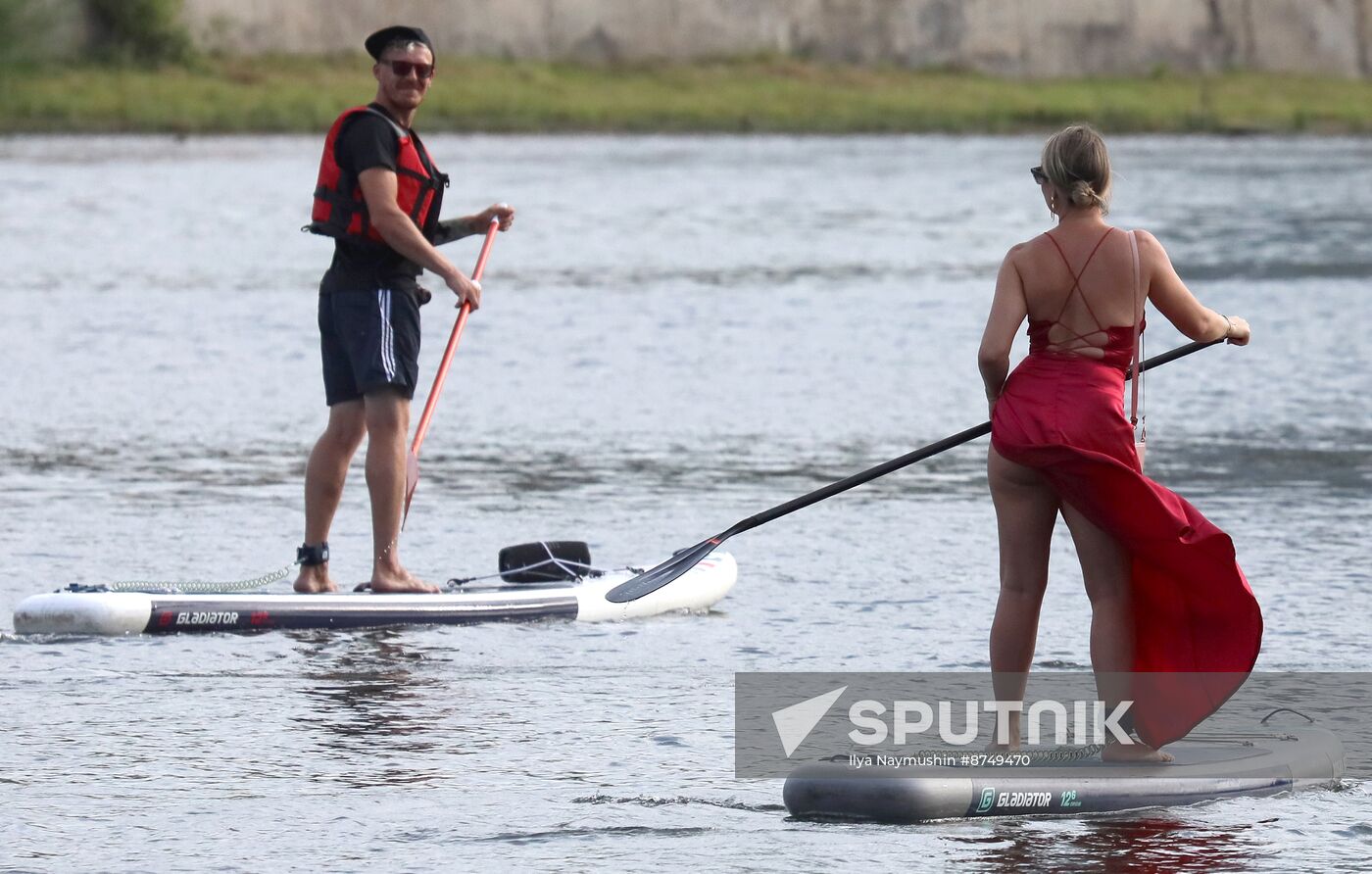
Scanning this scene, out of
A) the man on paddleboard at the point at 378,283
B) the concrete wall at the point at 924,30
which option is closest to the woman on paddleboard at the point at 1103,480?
the man on paddleboard at the point at 378,283

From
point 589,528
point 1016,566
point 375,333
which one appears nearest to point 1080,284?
point 1016,566

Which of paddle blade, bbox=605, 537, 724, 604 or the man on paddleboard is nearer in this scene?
paddle blade, bbox=605, 537, 724, 604

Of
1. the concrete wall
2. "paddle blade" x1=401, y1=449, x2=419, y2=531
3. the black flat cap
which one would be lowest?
"paddle blade" x1=401, y1=449, x2=419, y2=531

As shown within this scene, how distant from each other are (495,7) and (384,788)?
230 feet

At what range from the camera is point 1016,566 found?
5.70m

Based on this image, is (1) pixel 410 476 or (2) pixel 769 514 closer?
(2) pixel 769 514

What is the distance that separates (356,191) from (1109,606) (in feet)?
10.0

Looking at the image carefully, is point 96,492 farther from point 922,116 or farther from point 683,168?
point 922,116

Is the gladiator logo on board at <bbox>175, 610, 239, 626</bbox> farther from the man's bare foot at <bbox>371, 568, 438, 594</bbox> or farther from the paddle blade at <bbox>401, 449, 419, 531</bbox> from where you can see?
the paddle blade at <bbox>401, 449, 419, 531</bbox>

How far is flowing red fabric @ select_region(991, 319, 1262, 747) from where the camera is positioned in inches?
217

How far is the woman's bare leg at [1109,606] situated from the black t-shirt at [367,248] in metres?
2.83

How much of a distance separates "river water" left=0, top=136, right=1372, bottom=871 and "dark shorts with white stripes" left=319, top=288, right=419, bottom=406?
2.56ft
